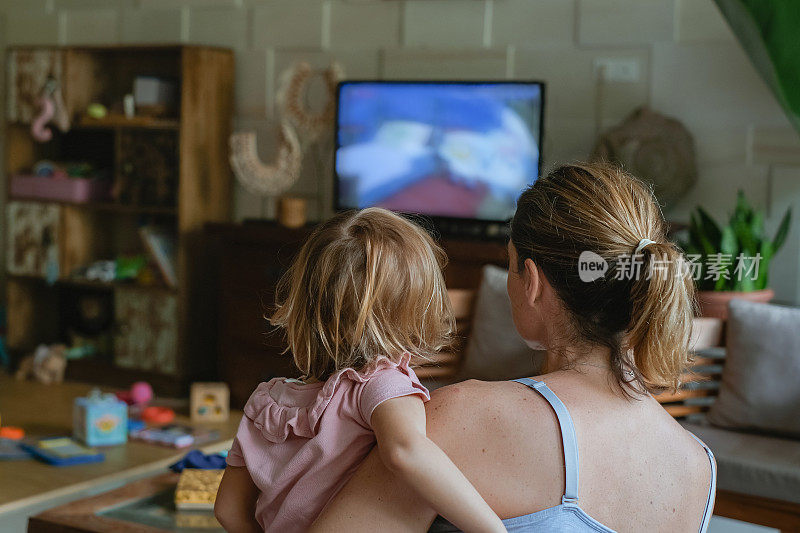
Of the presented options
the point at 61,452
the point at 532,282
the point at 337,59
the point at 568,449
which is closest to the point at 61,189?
the point at 337,59

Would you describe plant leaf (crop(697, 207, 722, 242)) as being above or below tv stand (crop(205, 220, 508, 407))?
above

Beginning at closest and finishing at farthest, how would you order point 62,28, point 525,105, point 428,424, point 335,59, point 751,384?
point 428,424, point 751,384, point 525,105, point 335,59, point 62,28

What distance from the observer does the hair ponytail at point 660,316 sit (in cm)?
105

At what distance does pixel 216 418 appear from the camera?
4.03 metres

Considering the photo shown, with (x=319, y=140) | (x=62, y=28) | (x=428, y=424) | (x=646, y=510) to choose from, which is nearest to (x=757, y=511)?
(x=646, y=510)

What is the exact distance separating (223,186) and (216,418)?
1199 millimetres

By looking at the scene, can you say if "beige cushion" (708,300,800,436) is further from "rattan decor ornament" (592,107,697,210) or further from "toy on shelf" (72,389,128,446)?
"toy on shelf" (72,389,128,446)

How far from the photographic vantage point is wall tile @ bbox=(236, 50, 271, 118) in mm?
4621

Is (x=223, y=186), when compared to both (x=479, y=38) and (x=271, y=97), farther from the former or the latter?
(x=479, y=38)

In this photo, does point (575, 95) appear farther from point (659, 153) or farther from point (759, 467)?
point (759, 467)

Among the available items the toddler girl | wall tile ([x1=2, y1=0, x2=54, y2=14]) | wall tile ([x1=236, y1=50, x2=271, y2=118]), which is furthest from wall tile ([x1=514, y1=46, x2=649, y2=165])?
wall tile ([x1=2, y1=0, x2=54, y2=14])

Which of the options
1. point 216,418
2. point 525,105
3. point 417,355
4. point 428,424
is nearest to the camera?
point 428,424

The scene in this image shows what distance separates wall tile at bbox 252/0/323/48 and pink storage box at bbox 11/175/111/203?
1.05 metres

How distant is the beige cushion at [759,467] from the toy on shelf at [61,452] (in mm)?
2029
